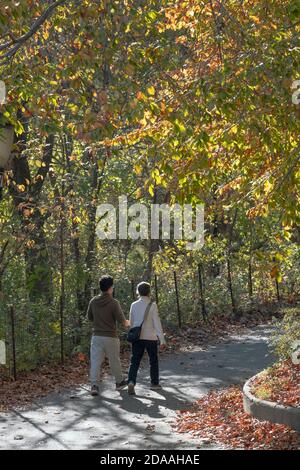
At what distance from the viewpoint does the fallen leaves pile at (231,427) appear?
1115 cm

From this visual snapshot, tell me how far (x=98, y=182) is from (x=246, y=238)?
35.0 ft

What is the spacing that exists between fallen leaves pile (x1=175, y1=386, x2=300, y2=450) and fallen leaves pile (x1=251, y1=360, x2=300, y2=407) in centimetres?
34

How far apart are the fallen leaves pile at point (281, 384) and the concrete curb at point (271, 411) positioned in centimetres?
11

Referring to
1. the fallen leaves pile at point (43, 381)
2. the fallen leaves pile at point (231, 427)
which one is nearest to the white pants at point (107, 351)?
the fallen leaves pile at point (43, 381)

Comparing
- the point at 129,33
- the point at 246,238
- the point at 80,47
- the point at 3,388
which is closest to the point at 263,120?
the point at 80,47

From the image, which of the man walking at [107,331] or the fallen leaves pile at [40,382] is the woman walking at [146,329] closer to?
the man walking at [107,331]

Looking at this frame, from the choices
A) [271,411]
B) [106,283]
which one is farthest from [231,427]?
[106,283]

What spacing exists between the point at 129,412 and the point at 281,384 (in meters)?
2.13

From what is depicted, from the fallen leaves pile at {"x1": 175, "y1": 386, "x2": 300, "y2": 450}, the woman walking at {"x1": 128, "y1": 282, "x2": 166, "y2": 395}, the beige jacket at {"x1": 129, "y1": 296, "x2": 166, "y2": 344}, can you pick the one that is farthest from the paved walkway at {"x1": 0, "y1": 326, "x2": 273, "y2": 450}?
the beige jacket at {"x1": 129, "y1": 296, "x2": 166, "y2": 344}

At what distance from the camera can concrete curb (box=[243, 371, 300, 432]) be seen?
1154 cm

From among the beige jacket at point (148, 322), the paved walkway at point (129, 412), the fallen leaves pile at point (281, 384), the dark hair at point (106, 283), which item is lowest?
the paved walkway at point (129, 412)

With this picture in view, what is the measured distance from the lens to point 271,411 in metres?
12.1

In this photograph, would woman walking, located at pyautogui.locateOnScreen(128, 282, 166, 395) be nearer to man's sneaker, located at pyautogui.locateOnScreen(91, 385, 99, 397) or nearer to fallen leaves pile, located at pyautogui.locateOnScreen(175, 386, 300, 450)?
man's sneaker, located at pyautogui.locateOnScreen(91, 385, 99, 397)

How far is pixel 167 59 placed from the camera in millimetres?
17219
